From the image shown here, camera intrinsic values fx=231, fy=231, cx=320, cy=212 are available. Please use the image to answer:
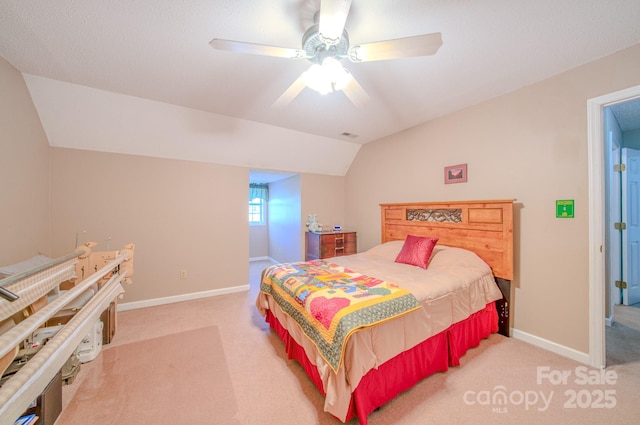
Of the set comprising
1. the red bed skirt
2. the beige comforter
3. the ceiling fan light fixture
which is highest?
the ceiling fan light fixture

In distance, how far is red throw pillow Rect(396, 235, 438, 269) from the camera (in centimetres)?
262

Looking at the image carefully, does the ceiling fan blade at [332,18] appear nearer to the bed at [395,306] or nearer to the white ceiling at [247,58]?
the white ceiling at [247,58]

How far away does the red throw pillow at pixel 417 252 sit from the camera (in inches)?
103

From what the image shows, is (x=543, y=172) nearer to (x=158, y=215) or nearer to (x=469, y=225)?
(x=469, y=225)

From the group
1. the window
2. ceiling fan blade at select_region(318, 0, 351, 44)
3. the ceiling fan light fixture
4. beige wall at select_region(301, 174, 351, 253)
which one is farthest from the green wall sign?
the window

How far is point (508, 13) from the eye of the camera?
1.48m

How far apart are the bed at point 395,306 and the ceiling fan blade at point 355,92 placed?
61.9 inches

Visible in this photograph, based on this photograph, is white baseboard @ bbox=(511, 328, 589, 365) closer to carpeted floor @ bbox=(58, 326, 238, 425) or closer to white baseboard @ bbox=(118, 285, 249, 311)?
carpeted floor @ bbox=(58, 326, 238, 425)

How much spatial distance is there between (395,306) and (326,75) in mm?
1678

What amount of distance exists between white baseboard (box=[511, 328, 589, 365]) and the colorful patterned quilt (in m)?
1.65

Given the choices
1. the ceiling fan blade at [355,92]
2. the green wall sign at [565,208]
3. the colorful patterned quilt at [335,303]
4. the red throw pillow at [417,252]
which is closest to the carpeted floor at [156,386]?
the colorful patterned quilt at [335,303]

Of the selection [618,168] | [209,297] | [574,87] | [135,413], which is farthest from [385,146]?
[135,413]

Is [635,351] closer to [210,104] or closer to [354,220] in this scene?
[354,220]

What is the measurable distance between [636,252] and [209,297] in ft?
20.2
